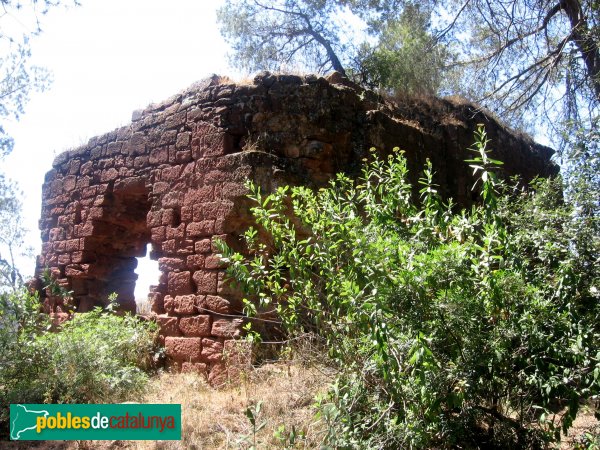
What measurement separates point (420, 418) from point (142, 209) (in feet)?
17.5

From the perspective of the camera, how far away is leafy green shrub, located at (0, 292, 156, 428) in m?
4.69

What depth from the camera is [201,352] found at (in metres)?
5.49

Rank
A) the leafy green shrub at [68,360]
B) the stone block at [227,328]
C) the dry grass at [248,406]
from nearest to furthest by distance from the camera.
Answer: the dry grass at [248,406] → the leafy green shrub at [68,360] → the stone block at [227,328]

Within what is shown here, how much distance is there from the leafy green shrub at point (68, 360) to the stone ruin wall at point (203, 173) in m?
0.43

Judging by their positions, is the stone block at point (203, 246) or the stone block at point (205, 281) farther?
the stone block at point (203, 246)

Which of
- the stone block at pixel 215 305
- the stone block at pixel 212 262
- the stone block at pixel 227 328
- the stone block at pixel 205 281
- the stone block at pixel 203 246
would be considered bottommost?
the stone block at pixel 227 328

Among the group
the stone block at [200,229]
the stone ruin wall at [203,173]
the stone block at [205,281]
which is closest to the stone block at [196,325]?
the stone ruin wall at [203,173]

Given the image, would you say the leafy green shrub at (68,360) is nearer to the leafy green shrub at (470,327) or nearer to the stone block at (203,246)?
the stone block at (203,246)

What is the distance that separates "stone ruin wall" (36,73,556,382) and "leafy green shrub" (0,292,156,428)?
1.40 feet

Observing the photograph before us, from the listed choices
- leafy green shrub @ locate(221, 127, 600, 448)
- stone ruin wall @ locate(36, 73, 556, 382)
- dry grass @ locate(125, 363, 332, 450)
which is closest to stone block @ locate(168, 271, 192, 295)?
stone ruin wall @ locate(36, 73, 556, 382)

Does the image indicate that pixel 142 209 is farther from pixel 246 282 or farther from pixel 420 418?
pixel 420 418

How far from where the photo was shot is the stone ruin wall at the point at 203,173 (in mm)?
5578

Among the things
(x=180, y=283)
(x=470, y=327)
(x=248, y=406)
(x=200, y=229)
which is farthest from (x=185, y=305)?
(x=470, y=327)

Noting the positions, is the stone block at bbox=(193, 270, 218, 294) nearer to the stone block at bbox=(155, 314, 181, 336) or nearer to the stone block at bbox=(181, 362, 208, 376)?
the stone block at bbox=(155, 314, 181, 336)
